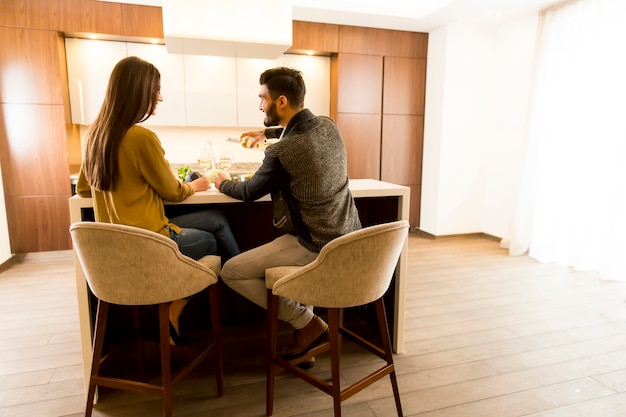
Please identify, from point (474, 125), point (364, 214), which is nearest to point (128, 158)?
point (364, 214)

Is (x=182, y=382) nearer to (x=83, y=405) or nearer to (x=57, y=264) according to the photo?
(x=83, y=405)

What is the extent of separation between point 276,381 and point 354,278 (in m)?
0.87

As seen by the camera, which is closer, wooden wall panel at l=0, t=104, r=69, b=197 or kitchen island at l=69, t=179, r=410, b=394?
kitchen island at l=69, t=179, r=410, b=394

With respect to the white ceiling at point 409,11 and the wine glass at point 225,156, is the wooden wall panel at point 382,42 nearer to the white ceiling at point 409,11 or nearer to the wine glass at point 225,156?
the white ceiling at point 409,11

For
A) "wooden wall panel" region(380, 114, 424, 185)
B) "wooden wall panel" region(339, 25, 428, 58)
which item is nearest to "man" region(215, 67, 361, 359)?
"wooden wall panel" region(339, 25, 428, 58)

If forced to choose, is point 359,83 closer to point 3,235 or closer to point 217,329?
point 217,329

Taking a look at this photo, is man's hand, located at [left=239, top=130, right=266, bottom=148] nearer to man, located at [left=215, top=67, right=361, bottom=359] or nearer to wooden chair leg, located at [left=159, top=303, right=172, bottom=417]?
man, located at [left=215, top=67, right=361, bottom=359]

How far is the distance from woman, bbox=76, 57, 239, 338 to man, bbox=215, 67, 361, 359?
33 centimetres

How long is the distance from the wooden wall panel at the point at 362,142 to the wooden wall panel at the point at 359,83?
0.09m

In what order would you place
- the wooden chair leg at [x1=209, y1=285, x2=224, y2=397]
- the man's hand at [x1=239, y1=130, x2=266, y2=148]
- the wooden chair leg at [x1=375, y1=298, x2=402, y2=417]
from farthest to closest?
the man's hand at [x1=239, y1=130, x2=266, y2=148]
the wooden chair leg at [x1=209, y1=285, x2=224, y2=397]
the wooden chair leg at [x1=375, y1=298, x2=402, y2=417]

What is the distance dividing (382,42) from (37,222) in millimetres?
4157

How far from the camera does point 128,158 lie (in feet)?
5.30

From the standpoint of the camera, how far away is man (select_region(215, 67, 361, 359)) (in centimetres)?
170

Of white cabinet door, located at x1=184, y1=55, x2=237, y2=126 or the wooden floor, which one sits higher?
white cabinet door, located at x1=184, y1=55, x2=237, y2=126
